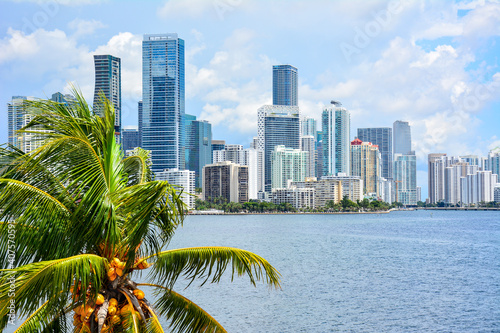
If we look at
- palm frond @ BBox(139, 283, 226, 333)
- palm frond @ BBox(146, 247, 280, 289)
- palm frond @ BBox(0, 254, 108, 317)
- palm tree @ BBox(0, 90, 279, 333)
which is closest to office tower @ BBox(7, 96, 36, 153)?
palm tree @ BBox(0, 90, 279, 333)

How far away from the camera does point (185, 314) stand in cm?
784

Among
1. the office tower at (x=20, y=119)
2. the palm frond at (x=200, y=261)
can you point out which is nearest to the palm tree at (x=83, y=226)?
the palm frond at (x=200, y=261)

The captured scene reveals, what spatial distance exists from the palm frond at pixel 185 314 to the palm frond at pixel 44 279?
1691mm

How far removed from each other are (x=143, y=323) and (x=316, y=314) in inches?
919

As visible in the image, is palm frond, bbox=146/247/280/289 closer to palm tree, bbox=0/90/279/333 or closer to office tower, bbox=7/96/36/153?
palm tree, bbox=0/90/279/333

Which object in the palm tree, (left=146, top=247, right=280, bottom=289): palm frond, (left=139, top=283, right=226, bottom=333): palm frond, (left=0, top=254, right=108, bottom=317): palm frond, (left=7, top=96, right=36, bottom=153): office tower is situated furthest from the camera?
(left=139, top=283, right=226, bottom=333): palm frond

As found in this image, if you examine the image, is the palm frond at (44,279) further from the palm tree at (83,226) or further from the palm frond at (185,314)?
the palm frond at (185,314)

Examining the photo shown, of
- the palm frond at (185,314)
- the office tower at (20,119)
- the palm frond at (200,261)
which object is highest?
the office tower at (20,119)

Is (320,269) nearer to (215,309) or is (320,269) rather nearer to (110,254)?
(215,309)

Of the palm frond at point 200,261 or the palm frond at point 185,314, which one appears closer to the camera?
the palm frond at point 200,261

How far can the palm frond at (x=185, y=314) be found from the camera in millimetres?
7695

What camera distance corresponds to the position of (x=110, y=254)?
6.93m

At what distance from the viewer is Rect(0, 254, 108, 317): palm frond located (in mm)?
5418

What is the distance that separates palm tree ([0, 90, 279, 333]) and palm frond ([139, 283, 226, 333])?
0.02 metres
